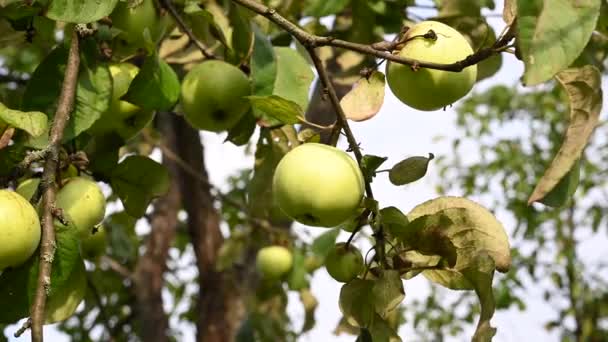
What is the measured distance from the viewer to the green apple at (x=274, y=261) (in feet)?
8.29

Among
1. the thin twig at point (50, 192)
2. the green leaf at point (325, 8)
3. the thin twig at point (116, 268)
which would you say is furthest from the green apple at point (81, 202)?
the thin twig at point (116, 268)

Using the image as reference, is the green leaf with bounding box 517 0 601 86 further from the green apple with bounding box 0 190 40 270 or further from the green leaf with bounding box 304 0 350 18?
the green leaf with bounding box 304 0 350 18

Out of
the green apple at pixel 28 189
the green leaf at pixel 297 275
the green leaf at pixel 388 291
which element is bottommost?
the green leaf at pixel 297 275

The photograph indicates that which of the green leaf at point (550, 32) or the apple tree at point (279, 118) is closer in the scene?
the green leaf at point (550, 32)

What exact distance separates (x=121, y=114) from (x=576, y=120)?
64cm

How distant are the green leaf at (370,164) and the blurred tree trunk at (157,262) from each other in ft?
5.50

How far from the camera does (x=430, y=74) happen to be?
90 cm

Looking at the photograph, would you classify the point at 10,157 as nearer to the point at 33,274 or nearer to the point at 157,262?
the point at 33,274

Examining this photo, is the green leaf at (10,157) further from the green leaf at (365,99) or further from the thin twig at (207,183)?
the thin twig at (207,183)

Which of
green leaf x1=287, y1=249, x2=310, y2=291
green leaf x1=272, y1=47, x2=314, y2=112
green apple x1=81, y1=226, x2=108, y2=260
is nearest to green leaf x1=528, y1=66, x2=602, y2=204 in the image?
green leaf x1=272, y1=47, x2=314, y2=112

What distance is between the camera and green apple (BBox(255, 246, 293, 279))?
2.53 metres

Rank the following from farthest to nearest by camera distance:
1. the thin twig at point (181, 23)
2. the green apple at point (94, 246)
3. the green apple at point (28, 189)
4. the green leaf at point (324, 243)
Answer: the green leaf at point (324, 243) → the green apple at point (94, 246) → the thin twig at point (181, 23) → the green apple at point (28, 189)

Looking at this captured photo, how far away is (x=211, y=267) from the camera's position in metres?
2.66

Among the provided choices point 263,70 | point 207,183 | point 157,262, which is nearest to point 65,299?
point 263,70
